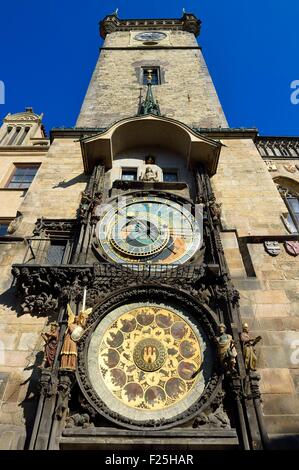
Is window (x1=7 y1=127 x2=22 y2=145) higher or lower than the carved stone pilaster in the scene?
higher

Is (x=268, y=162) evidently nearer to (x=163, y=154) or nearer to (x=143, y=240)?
(x=163, y=154)

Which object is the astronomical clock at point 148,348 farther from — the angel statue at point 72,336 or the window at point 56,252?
the window at point 56,252

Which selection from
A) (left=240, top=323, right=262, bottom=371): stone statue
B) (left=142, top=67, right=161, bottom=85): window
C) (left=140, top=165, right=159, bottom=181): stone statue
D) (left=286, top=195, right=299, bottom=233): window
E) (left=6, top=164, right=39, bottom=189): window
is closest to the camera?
(left=240, top=323, right=262, bottom=371): stone statue

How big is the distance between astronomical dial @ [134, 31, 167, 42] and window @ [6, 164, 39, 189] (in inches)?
547

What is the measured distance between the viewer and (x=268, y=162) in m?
14.3

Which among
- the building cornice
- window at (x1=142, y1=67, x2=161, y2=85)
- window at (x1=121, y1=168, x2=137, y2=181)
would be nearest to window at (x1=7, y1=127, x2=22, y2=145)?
window at (x1=142, y1=67, x2=161, y2=85)

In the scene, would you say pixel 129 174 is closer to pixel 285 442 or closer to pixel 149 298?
pixel 149 298

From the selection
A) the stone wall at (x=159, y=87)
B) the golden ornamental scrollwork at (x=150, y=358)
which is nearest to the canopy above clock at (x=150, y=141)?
the stone wall at (x=159, y=87)

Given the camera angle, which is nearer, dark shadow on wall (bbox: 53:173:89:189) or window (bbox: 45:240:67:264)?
window (bbox: 45:240:67:264)

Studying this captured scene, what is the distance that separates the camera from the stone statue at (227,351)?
6.12m

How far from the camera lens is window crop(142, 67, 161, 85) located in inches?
732

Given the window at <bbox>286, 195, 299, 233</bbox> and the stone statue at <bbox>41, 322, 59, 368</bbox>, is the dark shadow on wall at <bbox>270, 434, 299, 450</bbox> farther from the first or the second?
the window at <bbox>286, 195, 299, 233</bbox>

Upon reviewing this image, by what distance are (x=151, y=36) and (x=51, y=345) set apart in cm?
2263

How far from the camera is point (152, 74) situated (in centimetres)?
1944
